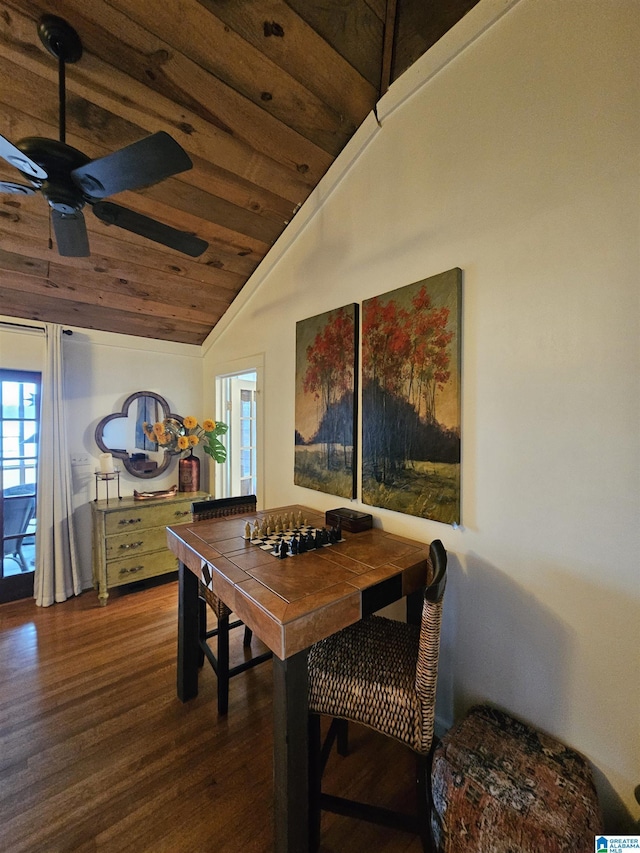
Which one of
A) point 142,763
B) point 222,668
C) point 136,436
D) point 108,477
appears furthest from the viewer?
point 136,436

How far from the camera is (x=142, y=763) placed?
57.5 inches

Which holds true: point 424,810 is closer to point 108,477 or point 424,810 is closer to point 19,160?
point 19,160

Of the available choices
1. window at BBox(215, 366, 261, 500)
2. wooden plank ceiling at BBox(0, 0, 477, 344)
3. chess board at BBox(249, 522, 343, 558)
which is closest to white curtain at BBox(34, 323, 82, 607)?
wooden plank ceiling at BBox(0, 0, 477, 344)

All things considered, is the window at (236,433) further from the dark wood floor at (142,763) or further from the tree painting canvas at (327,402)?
the dark wood floor at (142,763)

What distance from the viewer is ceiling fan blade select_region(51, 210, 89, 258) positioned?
142 cm

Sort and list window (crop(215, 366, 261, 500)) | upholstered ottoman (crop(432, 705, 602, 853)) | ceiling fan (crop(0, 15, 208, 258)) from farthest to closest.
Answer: window (crop(215, 366, 261, 500)) → ceiling fan (crop(0, 15, 208, 258)) → upholstered ottoman (crop(432, 705, 602, 853))

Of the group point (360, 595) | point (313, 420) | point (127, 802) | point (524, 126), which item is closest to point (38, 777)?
point (127, 802)

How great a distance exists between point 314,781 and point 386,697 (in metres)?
0.42

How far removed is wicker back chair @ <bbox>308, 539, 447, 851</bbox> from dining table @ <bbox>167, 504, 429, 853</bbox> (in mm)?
150

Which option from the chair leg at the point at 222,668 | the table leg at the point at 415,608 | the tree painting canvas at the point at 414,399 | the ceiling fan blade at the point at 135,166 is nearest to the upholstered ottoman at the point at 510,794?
the table leg at the point at 415,608

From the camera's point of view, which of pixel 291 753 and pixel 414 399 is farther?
pixel 414 399

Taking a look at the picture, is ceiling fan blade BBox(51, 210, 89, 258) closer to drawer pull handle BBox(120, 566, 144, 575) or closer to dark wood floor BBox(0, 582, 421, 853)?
dark wood floor BBox(0, 582, 421, 853)

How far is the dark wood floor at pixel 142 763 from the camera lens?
1.21 m

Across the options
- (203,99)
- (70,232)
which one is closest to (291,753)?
(70,232)
